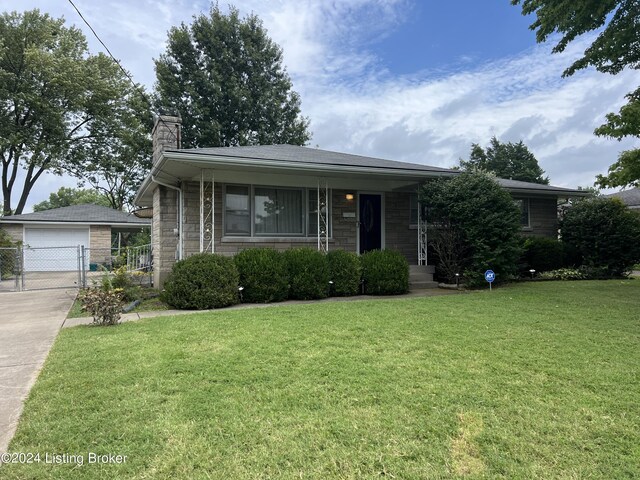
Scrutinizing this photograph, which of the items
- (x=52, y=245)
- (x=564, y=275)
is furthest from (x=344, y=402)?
(x=52, y=245)

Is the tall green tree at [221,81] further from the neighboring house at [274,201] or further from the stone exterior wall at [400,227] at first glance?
the stone exterior wall at [400,227]

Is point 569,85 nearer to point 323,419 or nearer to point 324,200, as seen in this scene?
point 324,200

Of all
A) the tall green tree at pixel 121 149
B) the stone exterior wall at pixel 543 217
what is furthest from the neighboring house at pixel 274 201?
the tall green tree at pixel 121 149

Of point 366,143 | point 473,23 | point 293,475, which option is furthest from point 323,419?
point 366,143

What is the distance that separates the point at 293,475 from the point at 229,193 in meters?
7.92

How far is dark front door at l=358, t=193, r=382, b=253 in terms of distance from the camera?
10828mm

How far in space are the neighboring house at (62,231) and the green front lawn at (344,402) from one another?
1727cm

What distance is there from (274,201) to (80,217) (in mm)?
15425

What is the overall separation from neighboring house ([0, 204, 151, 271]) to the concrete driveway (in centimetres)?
1101

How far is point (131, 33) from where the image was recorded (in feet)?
35.7

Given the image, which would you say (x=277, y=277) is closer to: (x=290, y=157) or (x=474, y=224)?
(x=290, y=157)

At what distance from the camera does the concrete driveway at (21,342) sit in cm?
309

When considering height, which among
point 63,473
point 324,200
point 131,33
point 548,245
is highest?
point 131,33

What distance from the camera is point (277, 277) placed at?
805cm
